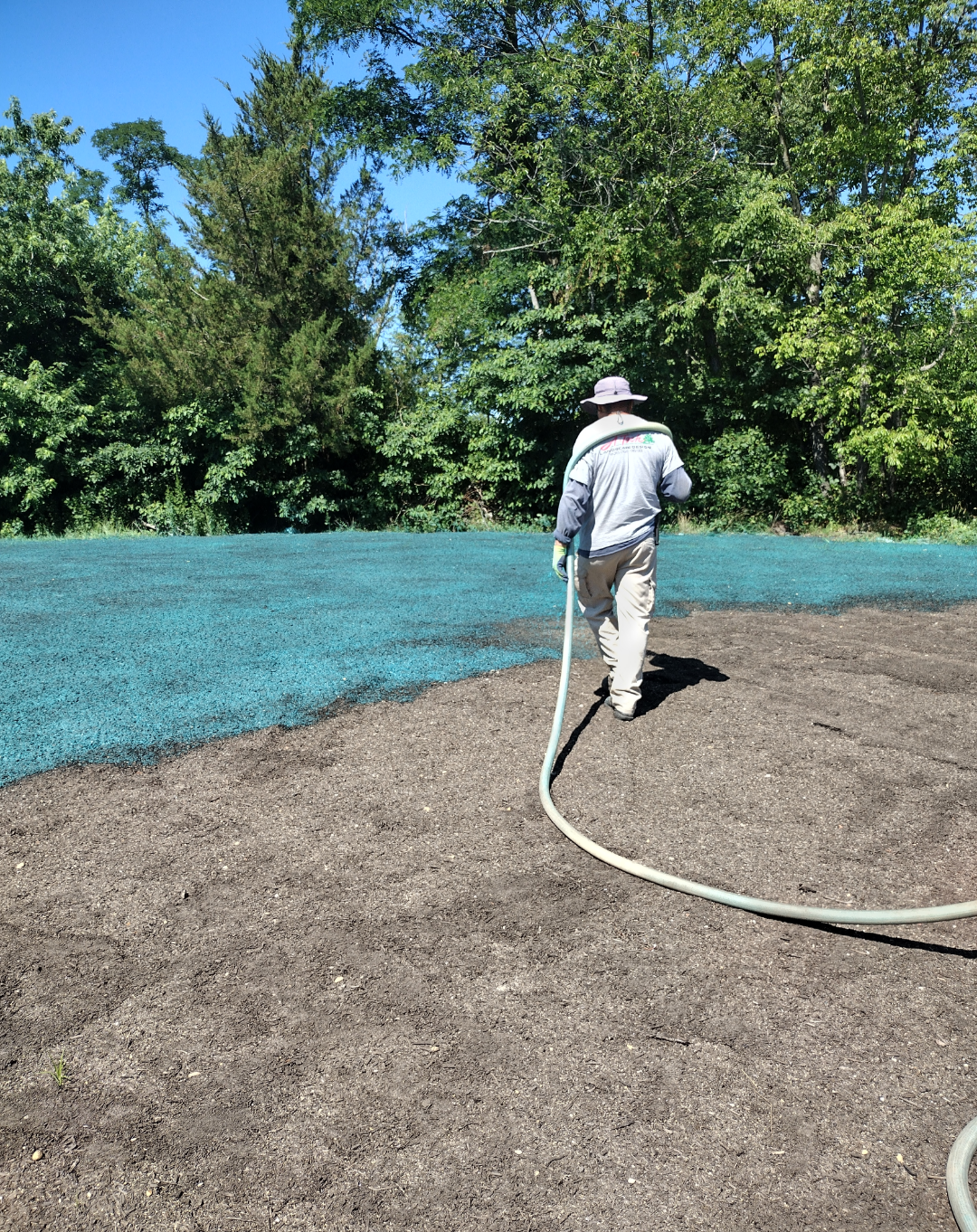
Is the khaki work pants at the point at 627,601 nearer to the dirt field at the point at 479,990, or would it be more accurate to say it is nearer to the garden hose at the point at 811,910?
the dirt field at the point at 479,990

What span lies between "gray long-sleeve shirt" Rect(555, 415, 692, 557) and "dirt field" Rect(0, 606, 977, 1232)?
4.00ft

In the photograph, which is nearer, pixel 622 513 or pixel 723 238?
pixel 622 513

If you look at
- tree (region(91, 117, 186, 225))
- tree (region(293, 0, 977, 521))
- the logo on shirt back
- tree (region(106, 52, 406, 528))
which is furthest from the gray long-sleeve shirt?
tree (region(91, 117, 186, 225))

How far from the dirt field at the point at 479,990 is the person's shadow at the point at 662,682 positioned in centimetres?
45

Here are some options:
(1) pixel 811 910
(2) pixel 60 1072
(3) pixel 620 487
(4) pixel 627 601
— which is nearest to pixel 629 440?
(3) pixel 620 487

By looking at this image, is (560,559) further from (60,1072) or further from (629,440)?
(60,1072)

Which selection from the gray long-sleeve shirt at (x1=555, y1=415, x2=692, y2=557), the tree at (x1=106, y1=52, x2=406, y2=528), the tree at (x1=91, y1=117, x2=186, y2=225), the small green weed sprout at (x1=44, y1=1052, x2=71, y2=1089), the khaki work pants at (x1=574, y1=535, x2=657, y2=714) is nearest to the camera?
the small green weed sprout at (x1=44, y1=1052, x2=71, y2=1089)

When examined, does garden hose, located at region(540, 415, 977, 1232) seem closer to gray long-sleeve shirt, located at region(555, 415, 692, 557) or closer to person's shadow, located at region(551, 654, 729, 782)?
person's shadow, located at region(551, 654, 729, 782)

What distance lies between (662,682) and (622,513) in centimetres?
135

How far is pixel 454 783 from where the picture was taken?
4012 mm

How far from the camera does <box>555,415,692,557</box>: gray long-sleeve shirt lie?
186 inches

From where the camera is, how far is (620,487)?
186 inches

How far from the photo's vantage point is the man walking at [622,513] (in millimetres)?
4727

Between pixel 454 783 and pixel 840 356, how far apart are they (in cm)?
1534
